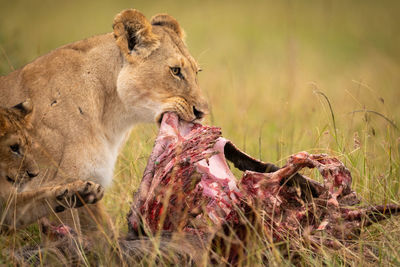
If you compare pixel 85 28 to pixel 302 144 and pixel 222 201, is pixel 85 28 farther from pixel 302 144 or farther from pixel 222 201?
pixel 222 201

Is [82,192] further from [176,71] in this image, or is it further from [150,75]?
[176,71]

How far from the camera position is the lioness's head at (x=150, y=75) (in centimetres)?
361

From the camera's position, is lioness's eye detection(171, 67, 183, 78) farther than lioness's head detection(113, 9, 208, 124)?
Yes

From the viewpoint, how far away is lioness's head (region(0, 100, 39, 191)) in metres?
3.18

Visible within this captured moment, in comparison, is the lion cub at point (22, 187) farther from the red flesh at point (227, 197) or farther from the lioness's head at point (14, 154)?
→ the red flesh at point (227, 197)

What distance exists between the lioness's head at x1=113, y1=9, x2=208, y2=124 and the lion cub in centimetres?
73

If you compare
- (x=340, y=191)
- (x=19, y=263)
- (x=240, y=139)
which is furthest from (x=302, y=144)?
(x=19, y=263)

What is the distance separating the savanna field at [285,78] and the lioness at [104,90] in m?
0.34

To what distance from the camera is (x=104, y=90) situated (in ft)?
12.2

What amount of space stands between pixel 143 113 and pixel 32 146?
0.81m

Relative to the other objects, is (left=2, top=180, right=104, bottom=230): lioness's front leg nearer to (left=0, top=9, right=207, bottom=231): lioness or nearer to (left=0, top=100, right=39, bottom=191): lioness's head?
(left=0, top=100, right=39, bottom=191): lioness's head

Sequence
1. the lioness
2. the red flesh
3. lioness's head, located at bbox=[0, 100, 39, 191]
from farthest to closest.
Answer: the lioness
lioness's head, located at bbox=[0, 100, 39, 191]
the red flesh

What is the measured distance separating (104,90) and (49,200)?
3.50 feet

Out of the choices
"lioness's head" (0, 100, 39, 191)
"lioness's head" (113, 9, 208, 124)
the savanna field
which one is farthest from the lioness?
the savanna field
